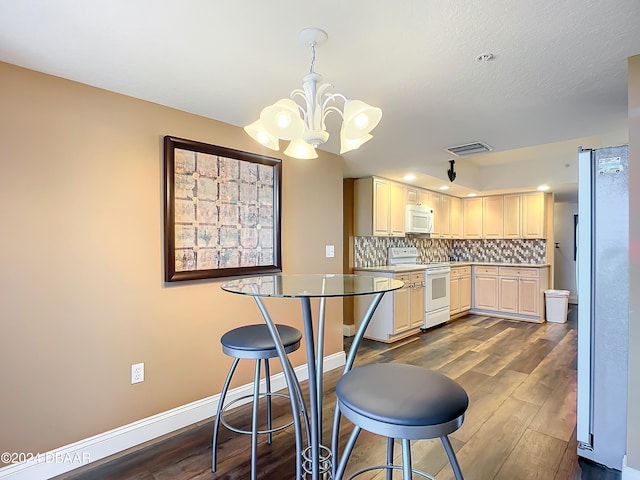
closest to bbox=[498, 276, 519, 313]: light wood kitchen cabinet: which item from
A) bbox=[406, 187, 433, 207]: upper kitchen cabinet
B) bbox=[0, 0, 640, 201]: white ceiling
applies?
bbox=[406, 187, 433, 207]: upper kitchen cabinet

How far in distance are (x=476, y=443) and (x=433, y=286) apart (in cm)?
284

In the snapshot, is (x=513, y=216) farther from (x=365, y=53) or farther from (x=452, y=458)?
(x=452, y=458)

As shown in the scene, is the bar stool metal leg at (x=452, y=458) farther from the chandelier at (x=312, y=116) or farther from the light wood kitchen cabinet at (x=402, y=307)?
the light wood kitchen cabinet at (x=402, y=307)

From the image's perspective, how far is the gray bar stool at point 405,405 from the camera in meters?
0.99

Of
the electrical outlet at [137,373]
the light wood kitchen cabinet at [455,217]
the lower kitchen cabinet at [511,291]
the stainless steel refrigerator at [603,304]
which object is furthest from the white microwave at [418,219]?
the electrical outlet at [137,373]

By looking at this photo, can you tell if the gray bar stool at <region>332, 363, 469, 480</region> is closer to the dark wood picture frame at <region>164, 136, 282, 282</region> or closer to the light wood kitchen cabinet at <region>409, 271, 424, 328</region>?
the dark wood picture frame at <region>164, 136, 282, 282</region>

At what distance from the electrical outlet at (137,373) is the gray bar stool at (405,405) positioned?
4.85 feet

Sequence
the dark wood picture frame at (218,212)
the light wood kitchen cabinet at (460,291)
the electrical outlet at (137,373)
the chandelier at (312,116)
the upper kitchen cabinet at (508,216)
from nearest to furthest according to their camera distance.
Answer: the chandelier at (312,116) < the electrical outlet at (137,373) < the dark wood picture frame at (218,212) < the light wood kitchen cabinet at (460,291) < the upper kitchen cabinet at (508,216)

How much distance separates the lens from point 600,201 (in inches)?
73.3

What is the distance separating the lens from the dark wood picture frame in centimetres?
224

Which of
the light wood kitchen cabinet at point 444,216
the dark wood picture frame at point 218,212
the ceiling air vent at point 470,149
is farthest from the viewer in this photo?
the light wood kitchen cabinet at point 444,216

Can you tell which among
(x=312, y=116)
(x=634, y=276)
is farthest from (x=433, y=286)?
(x=312, y=116)

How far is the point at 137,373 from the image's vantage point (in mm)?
2105

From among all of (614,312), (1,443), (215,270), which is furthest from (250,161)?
(614,312)
